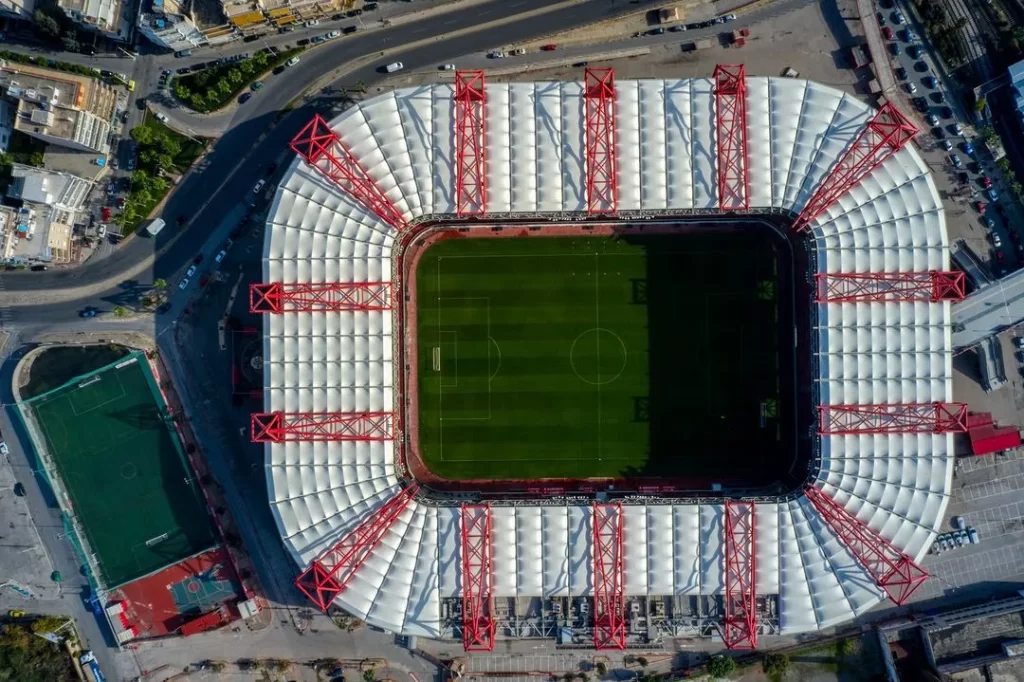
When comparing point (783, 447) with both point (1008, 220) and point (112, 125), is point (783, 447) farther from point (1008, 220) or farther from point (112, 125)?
point (112, 125)

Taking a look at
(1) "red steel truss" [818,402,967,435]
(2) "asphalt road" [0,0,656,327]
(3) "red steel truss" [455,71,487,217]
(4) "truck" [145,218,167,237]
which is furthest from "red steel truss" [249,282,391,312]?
→ (1) "red steel truss" [818,402,967,435]

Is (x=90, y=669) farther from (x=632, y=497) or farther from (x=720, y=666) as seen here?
(x=720, y=666)

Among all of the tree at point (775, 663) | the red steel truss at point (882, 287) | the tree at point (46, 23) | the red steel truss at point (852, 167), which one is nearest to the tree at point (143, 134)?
the tree at point (46, 23)

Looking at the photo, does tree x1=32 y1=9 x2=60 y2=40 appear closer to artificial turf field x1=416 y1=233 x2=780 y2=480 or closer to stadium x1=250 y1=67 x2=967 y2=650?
stadium x1=250 y1=67 x2=967 y2=650

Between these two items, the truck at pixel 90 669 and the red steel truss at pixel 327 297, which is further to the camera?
the truck at pixel 90 669

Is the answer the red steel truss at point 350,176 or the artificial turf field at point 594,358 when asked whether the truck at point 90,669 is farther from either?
the red steel truss at point 350,176
